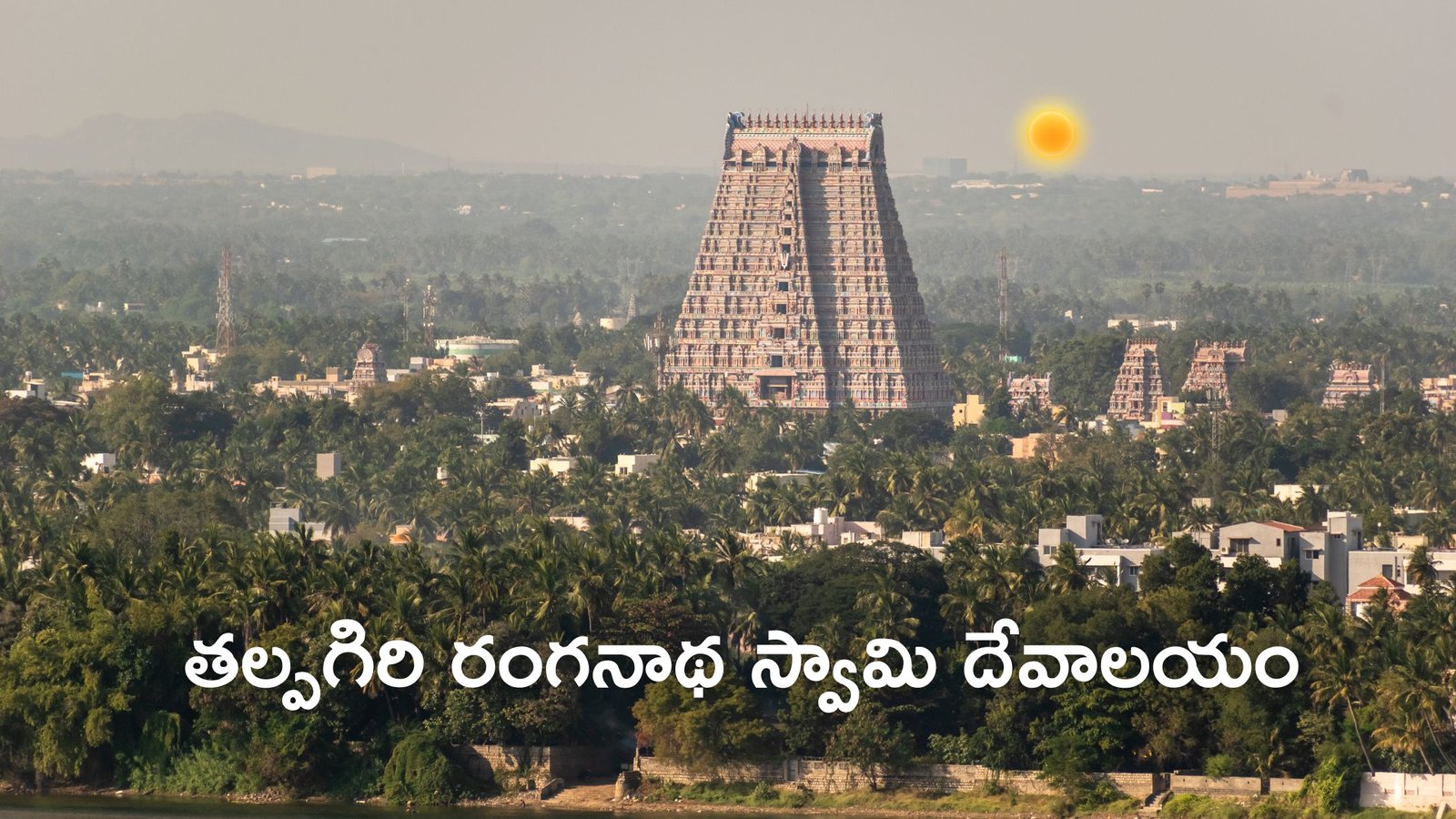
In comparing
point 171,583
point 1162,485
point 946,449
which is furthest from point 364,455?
point 171,583

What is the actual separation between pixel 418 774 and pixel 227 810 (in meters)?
4.41

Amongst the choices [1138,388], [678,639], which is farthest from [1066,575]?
[1138,388]

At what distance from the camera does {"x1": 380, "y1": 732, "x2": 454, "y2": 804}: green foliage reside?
3310 inches

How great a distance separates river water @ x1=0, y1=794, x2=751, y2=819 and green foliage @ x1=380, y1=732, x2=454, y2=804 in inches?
13.9

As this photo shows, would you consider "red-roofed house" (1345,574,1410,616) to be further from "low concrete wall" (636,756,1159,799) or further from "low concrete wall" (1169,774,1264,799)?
"low concrete wall" (636,756,1159,799)

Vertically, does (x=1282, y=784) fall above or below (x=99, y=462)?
above

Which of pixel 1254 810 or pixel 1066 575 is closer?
pixel 1254 810

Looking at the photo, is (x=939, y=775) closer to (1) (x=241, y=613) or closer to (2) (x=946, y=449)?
(1) (x=241, y=613)

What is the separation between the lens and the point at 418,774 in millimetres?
84125

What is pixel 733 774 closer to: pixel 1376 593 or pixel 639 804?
pixel 639 804

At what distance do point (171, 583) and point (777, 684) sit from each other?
15.0 m

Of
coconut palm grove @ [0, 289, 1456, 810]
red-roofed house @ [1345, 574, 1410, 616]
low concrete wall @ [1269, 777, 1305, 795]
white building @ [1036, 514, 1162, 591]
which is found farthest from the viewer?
white building @ [1036, 514, 1162, 591]

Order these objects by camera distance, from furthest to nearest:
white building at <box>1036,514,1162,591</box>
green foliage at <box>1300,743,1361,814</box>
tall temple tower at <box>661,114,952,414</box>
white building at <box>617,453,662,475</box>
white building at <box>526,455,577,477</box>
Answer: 1. tall temple tower at <box>661,114,952,414</box>
2. white building at <box>617,453,662,475</box>
3. white building at <box>526,455,577,477</box>
4. white building at <box>1036,514,1162,591</box>
5. green foliage at <box>1300,743,1361,814</box>

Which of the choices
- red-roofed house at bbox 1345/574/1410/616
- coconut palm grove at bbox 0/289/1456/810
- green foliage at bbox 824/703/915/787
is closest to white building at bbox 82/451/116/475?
coconut palm grove at bbox 0/289/1456/810
